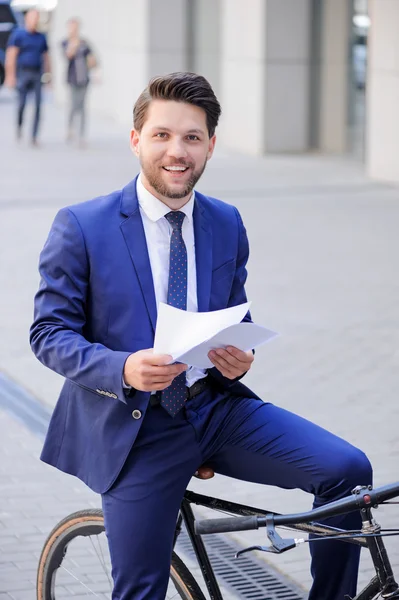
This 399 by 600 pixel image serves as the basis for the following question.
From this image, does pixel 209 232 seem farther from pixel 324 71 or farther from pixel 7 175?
pixel 324 71

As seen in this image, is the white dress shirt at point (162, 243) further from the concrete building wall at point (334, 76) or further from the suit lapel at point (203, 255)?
the concrete building wall at point (334, 76)

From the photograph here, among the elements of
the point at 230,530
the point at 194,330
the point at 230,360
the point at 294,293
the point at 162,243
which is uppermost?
the point at 162,243

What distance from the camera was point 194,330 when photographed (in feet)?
8.84

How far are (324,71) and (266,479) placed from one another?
54.1ft

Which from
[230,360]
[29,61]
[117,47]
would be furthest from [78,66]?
[230,360]

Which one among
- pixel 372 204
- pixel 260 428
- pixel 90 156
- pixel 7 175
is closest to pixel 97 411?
pixel 260 428

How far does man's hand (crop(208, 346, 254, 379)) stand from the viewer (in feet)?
9.27

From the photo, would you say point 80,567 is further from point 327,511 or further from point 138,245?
point 327,511

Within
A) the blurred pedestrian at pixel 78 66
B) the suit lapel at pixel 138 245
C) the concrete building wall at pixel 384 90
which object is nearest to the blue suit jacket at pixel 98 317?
the suit lapel at pixel 138 245

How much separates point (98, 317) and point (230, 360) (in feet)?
1.22

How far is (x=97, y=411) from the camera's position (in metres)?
2.99

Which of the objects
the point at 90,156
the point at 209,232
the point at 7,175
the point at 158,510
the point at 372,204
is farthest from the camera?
the point at 90,156

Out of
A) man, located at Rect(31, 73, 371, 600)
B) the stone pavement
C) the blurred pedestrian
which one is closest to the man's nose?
man, located at Rect(31, 73, 371, 600)

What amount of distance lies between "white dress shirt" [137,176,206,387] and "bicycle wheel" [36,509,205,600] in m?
0.48
